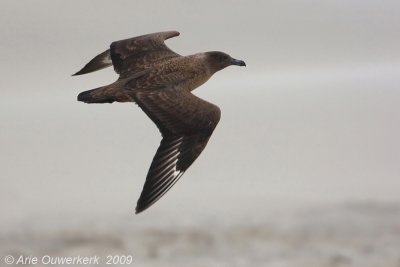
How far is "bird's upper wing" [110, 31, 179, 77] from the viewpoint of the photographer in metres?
7.02

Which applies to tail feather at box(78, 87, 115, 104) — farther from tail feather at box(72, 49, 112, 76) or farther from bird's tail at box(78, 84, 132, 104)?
tail feather at box(72, 49, 112, 76)

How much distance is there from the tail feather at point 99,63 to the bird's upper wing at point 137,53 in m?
0.41

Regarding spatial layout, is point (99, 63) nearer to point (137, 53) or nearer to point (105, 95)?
point (137, 53)

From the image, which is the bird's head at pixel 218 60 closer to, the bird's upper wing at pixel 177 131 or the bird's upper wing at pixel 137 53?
the bird's upper wing at pixel 137 53

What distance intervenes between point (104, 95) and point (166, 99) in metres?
0.39

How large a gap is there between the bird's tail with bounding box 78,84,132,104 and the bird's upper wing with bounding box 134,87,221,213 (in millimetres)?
202

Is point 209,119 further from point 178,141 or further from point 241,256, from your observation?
point 241,256

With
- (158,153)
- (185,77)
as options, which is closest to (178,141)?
(158,153)

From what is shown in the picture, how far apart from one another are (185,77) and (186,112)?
550mm

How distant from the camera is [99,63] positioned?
7766 millimetres

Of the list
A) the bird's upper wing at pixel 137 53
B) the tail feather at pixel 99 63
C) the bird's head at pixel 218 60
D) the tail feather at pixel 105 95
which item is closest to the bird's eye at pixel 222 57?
the bird's head at pixel 218 60

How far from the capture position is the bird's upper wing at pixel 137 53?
277 inches

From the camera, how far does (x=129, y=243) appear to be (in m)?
5.88

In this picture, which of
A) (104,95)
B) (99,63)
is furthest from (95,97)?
(99,63)
